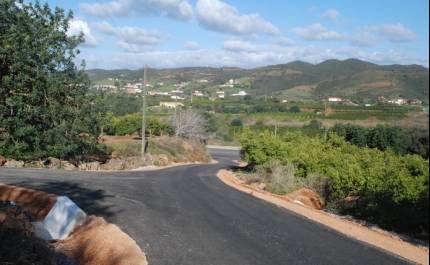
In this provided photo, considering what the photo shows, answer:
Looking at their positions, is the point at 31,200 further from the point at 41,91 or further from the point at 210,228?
the point at 41,91

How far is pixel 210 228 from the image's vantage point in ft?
35.4

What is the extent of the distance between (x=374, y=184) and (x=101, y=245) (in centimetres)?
1154

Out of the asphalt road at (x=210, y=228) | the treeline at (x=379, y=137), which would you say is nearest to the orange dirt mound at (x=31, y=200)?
the asphalt road at (x=210, y=228)

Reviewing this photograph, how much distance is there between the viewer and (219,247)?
358 inches

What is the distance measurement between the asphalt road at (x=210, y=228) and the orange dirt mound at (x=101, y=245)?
0.33 meters

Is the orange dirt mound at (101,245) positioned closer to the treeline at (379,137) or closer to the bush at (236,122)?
the treeline at (379,137)

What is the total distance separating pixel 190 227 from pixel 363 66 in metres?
123

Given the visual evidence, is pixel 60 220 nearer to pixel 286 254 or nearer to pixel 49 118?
pixel 286 254

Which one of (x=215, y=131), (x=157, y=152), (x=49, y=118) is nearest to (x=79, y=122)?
(x=49, y=118)

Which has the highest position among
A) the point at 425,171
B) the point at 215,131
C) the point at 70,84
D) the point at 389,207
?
the point at 70,84

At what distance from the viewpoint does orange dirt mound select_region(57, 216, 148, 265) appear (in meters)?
7.90

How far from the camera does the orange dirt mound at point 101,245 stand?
25.9 feet

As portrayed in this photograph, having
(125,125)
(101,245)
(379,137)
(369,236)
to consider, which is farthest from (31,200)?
(125,125)

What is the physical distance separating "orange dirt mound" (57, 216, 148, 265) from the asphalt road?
0.33m
